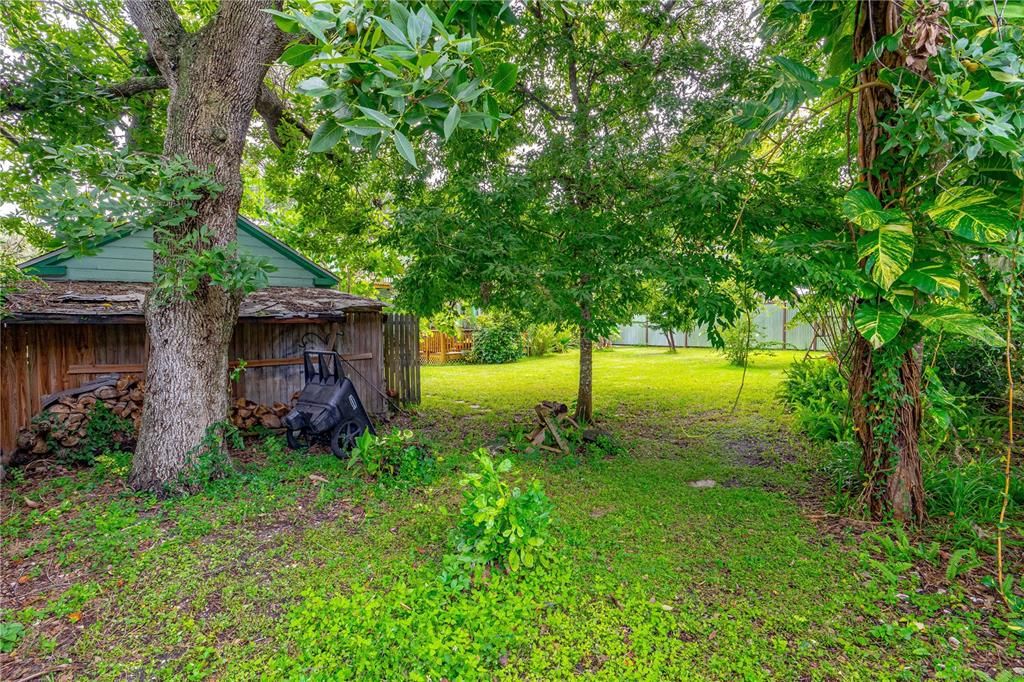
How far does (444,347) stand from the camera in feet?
45.5

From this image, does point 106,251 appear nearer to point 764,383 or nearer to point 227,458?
point 227,458

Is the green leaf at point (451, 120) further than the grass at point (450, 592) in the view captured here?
No

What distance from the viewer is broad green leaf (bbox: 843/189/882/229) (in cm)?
236

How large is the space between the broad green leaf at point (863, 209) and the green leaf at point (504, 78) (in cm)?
207

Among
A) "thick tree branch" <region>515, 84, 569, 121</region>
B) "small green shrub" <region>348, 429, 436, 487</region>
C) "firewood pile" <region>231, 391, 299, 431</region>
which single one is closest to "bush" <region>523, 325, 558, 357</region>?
"firewood pile" <region>231, 391, 299, 431</region>

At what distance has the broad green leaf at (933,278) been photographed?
2244mm

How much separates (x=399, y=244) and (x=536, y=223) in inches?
52.8

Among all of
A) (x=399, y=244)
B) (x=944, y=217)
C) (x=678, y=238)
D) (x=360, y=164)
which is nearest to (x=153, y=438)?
(x=399, y=244)

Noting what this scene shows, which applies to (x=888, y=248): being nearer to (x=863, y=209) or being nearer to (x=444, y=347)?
(x=863, y=209)

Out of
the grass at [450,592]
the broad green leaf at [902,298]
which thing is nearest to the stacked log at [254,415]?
the grass at [450,592]

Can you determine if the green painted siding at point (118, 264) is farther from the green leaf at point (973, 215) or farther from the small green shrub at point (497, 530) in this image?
the green leaf at point (973, 215)

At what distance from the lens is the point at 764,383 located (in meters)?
8.27

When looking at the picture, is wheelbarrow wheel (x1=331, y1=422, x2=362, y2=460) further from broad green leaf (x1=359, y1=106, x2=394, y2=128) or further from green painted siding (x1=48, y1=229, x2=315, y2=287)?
broad green leaf (x1=359, y1=106, x2=394, y2=128)

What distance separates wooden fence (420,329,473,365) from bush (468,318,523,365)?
46cm
